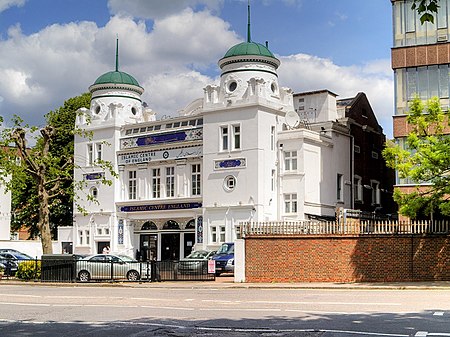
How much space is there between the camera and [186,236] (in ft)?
174

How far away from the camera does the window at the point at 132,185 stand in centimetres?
5597

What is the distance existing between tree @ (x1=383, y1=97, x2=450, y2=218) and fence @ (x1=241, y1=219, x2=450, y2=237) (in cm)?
75

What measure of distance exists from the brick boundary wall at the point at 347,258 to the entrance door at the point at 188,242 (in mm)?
20808

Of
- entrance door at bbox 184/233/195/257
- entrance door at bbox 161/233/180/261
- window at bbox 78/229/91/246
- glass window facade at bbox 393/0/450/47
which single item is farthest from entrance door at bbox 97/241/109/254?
glass window facade at bbox 393/0/450/47

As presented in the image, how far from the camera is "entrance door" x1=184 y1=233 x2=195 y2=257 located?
5253 centimetres

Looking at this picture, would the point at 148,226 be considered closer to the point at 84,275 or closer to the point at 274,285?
the point at 84,275

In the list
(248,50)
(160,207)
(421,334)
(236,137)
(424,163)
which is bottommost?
(421,334)

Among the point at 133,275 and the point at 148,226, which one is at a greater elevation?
the point at 148,226

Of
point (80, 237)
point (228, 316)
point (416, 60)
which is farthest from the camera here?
point (80, 237)

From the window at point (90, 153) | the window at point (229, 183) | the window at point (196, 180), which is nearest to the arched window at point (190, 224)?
the window at point (196, 180)

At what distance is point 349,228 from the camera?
30.8 metres

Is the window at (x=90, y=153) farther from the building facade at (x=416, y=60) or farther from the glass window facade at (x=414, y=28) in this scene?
the glass window facade at (x=414, y=28)

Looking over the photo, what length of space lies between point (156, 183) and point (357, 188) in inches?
582

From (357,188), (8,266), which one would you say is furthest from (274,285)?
(357,188)
